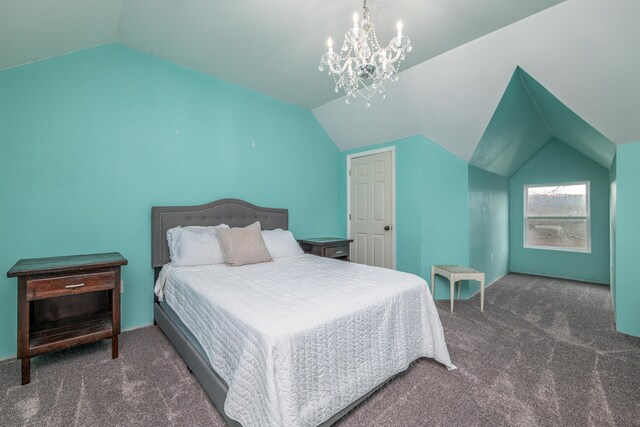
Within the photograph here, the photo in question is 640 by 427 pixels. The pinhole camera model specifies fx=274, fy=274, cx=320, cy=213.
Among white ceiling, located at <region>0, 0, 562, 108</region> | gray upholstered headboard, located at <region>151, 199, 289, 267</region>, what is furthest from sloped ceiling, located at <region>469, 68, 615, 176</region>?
gray upholstered headboard, located at <region>151, 199, 289, 267</region>

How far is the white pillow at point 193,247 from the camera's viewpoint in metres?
2.43

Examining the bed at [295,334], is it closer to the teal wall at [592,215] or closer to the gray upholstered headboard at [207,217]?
the gray upholstered headboard at [207,217]

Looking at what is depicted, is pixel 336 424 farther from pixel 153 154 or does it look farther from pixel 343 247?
pixel 153 154

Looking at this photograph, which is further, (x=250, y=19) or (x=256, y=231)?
(x=256, y=231)

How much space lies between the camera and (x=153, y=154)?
105 inches

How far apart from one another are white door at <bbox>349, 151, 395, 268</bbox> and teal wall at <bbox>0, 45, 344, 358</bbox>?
135cm

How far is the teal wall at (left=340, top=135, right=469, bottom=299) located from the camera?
3447mm

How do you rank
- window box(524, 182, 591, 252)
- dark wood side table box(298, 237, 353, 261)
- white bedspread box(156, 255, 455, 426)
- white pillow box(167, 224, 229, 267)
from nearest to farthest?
white bedspread box(156, 255, 455, 426)
white pillow box(167, 224, 229, 267)
dark wood side table box(298, 237, 353, 261)
window box(524, 182, 591, 252)

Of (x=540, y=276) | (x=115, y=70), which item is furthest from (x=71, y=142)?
(x=540, y=276)

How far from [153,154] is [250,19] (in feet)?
5.01

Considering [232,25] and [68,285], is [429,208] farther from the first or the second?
[68,285]

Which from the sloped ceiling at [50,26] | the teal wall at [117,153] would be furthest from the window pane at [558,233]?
the sloped ceiling at [50,26]

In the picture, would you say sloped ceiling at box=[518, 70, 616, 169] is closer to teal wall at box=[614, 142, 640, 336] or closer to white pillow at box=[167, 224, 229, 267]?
teal wall at box=[614, 142, 640, 336]

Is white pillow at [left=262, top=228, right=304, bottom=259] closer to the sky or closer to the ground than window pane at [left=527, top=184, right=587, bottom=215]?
closer to the ground
